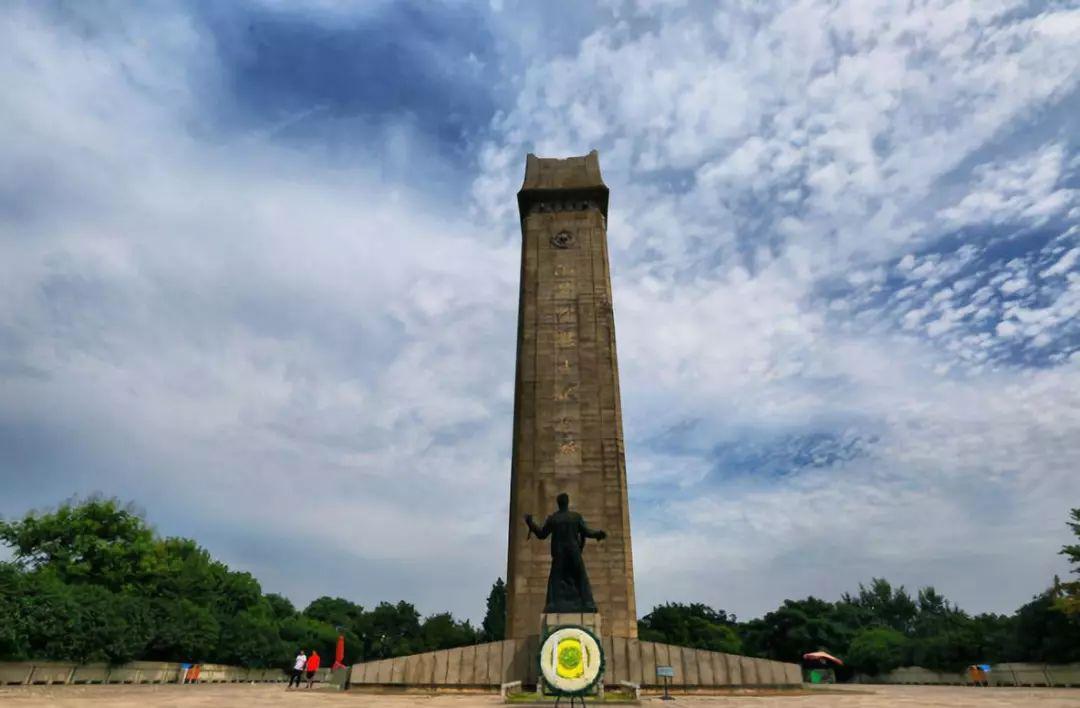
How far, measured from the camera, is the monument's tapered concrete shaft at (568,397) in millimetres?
25672

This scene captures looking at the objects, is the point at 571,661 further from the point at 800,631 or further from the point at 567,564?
the point at 800,631

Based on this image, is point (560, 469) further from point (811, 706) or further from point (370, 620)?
point (370, 620)

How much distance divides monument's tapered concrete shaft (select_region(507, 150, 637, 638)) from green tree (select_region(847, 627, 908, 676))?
2985 centimetres

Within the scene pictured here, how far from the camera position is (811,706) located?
1296 cm

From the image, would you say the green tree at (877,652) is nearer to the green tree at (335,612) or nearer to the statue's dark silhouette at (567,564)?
the statue's dark silhouette at (567,564)

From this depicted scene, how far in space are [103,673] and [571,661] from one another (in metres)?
26.0

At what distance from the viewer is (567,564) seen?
655 inches

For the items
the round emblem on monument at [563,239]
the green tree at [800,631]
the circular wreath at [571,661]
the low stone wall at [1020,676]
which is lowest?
the circular wreath at [571,661]

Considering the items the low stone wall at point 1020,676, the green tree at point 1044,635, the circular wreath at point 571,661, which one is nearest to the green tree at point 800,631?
the low stone wall at point 1020,676

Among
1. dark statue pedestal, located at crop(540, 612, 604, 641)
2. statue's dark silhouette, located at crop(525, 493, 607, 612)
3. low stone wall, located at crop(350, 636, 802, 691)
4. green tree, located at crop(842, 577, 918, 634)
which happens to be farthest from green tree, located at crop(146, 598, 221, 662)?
green tree, located at crop(842, 577, 918, 634)

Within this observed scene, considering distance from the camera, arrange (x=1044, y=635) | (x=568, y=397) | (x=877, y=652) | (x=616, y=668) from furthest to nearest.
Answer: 1. (x=877, y=652)
2. (x=1044, y=635)
3. (x=568, y=397)
4. (x=616, y=668)

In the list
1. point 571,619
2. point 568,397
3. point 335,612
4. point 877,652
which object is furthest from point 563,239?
point 335,612

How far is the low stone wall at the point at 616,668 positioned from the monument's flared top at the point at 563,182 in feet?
66.5

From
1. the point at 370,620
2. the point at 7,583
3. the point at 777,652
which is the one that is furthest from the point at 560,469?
the point at 370,620
